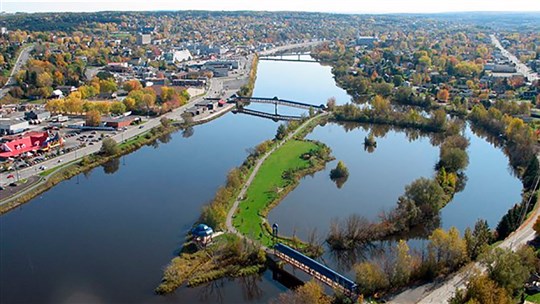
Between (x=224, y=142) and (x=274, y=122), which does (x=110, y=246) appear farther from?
(x=274, y=122)

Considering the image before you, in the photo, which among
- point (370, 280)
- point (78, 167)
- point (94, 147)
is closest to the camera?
point (370, 280)

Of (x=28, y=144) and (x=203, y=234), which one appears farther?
(x=28, y=144)

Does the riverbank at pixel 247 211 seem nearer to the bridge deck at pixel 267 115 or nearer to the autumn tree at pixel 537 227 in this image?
the autumn tree at pixel 537 227

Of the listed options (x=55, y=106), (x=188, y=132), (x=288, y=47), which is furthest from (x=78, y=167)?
(x=288, y=47)

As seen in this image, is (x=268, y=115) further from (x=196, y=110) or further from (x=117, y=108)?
(x=117, y=108)

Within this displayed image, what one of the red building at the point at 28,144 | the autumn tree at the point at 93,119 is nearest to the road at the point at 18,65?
the autumn tree at the point at 93,119

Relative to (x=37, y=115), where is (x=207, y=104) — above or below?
below

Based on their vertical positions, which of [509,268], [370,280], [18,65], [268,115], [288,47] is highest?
[18,65]

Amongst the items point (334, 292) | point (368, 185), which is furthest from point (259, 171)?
point (334, 292)
